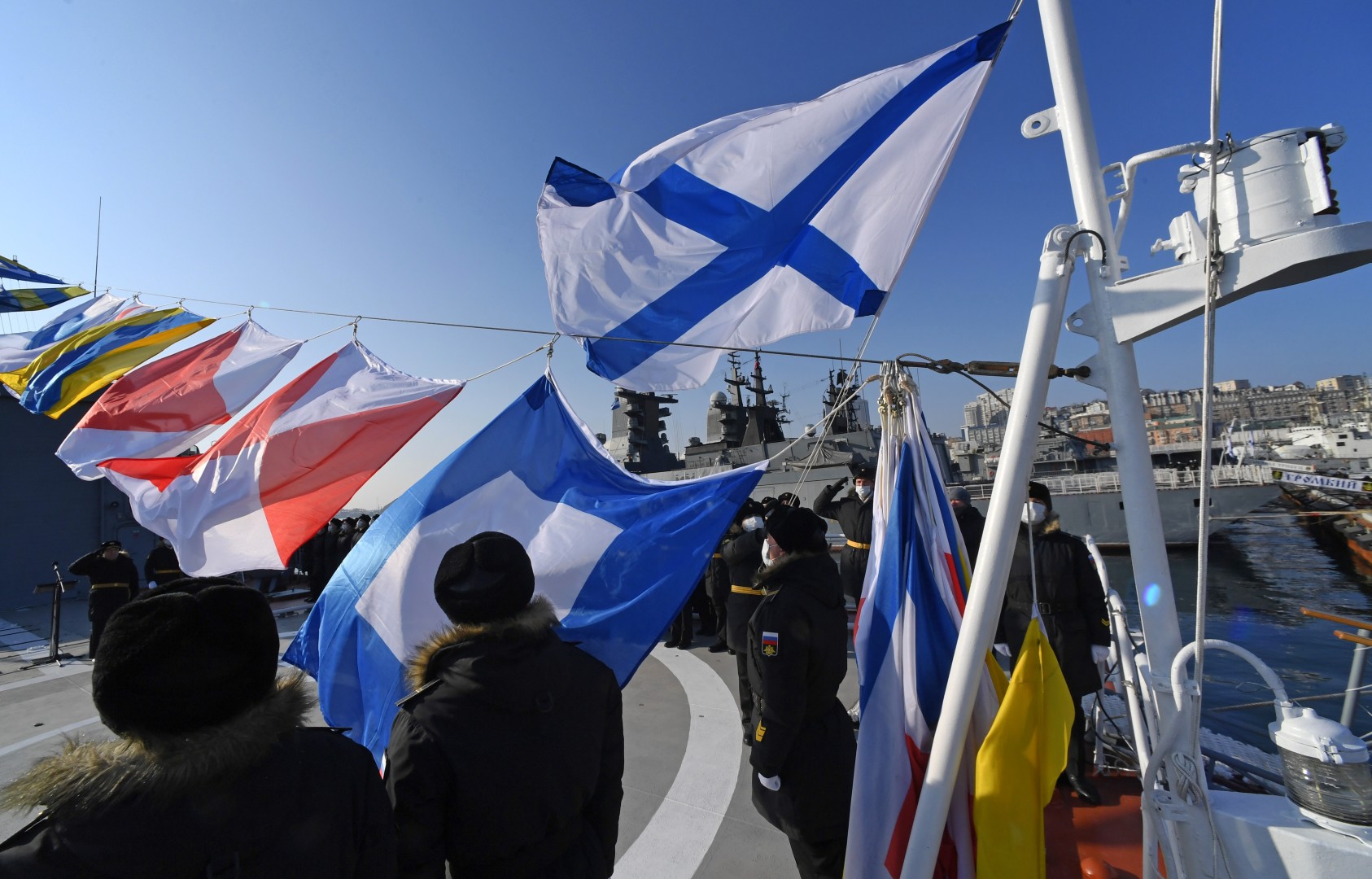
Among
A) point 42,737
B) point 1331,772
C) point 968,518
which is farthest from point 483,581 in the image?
point 42,737

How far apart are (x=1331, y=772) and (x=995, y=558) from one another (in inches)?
35.4

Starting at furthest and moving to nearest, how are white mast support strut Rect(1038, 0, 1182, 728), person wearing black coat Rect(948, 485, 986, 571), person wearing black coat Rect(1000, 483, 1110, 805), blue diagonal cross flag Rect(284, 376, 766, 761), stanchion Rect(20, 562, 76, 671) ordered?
stanchion Rect(20, 562, 76, 671) < person wearing black coat Rect(948, 485, 986, 571) < person wearing black coat Rect(1000, 483, 1110, 805) < blue diagonal cross flag Rect(284, 376, 766, 761) < white mast support strut Rect(1038, 0, 1182, 728)

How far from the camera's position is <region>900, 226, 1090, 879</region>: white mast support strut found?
5.91 feet

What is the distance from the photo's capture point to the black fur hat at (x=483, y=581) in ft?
5.34

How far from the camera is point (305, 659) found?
260 centimetres

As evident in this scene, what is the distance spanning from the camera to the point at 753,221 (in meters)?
2.87

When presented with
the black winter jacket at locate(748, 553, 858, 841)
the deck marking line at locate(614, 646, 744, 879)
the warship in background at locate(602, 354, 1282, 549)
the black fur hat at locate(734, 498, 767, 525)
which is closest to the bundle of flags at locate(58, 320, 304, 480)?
the deck marking line at locate(614, 646, 744, 879)

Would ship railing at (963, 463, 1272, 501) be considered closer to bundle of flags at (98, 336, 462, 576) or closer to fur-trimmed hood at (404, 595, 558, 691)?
bundle of flags at (98, 336, 462, 576)

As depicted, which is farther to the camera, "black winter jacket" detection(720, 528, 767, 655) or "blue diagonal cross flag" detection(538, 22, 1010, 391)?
"black winter jacket" detection(720, 528, 767, 655)

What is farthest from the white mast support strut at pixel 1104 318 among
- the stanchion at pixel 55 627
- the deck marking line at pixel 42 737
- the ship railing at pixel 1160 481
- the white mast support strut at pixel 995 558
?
the ship railing at pixel 1160 481

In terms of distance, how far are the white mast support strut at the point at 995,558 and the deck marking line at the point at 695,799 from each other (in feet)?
4.83

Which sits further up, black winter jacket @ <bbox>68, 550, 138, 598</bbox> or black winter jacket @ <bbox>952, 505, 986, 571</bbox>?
black winter jacket @ <bbox>952, 505, 986, 571</bbox>

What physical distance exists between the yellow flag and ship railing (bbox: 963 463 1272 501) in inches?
836

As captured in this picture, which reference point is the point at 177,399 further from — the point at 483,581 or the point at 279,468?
the point at 483,581
